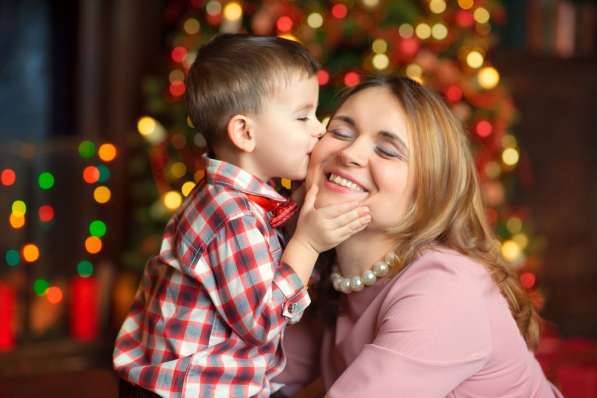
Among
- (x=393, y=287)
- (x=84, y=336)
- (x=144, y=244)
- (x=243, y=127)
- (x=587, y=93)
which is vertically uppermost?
(x=243, y=127)

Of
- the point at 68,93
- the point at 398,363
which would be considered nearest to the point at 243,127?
the point at 398,363

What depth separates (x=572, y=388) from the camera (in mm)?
2615

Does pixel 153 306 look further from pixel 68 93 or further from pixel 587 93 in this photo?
pixel 587 93

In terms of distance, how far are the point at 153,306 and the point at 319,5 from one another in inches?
86.8

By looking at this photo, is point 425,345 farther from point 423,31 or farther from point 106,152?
point 106,152

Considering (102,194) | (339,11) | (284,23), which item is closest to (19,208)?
(102,194)

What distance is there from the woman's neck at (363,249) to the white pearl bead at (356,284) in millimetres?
27

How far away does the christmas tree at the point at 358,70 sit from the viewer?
3.63 m

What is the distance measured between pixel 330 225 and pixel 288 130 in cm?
24

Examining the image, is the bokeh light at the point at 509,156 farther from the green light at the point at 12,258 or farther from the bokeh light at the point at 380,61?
the green light at the point at 12,258

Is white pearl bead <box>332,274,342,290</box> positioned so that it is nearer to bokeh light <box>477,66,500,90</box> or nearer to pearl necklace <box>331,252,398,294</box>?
pearl necklace <box>331,252,398,294</box>

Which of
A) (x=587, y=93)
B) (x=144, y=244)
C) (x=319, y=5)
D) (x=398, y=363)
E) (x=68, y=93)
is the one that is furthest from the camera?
(x=587, y=93)

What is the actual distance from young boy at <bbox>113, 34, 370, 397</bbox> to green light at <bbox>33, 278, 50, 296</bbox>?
2.30 meters

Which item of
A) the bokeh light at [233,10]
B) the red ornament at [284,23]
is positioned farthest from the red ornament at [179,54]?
A: the red ornament at [284,23]
